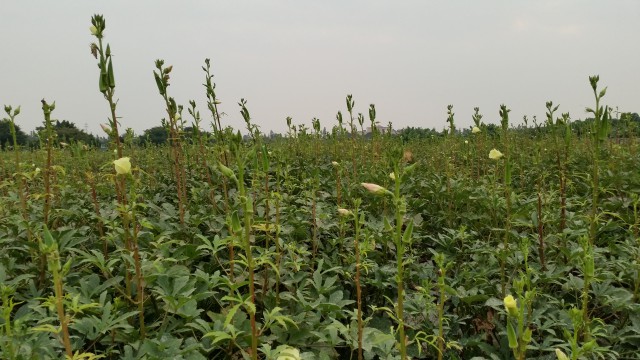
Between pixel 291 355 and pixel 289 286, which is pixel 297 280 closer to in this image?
pixel 289 286

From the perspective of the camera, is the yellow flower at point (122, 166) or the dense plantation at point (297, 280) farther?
the yellow flower at point (122, 166)

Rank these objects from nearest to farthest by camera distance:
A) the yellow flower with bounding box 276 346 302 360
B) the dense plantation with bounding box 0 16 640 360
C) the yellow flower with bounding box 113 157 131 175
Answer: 1. the yellow flower with bounding box 276 346 302 360
2. the dense plantation with bounding box 0 16 640 360
3. the yellow flower with bounding box 113 157 131 175

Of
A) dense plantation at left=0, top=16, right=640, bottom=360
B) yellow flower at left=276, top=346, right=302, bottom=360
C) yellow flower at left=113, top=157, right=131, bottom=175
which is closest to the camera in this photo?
yellow flower at left=276, top=346, right=302, bottom=360

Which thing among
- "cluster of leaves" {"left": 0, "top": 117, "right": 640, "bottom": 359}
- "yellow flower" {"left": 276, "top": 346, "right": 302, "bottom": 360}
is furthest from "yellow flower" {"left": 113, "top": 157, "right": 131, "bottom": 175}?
"yellow flower" {"left": 276, "top": 346, "right": 302, "bottom": 360}

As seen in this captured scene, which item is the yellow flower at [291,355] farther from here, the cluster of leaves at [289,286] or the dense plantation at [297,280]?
the cluster of leaves at [289,286]

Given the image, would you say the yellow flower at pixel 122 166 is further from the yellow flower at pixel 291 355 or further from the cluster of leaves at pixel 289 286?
the yellow flower at pixel 291 355

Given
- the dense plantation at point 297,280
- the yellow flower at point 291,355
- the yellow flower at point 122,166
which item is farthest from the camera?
the yellow flower at point 122,166

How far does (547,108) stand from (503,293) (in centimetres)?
235

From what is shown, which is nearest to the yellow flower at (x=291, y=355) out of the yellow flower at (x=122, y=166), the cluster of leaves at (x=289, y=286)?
the cluster of leaves at (x=289, y=286)

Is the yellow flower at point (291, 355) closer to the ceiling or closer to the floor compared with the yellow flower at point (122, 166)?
closer to the floor

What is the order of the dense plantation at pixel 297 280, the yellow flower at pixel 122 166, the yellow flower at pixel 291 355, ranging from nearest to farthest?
the yellow flower at pixel 291 355
the dense plantation at pixel 297 280
the yellow flower at pixel 122 166

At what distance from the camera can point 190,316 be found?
211cm

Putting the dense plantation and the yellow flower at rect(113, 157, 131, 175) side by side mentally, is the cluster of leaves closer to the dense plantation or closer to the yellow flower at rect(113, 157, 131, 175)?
the dense plantation

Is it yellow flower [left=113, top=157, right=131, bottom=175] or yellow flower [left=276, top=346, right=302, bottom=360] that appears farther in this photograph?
yellow flower [left=113, top=157, right=131, bottom=175]
